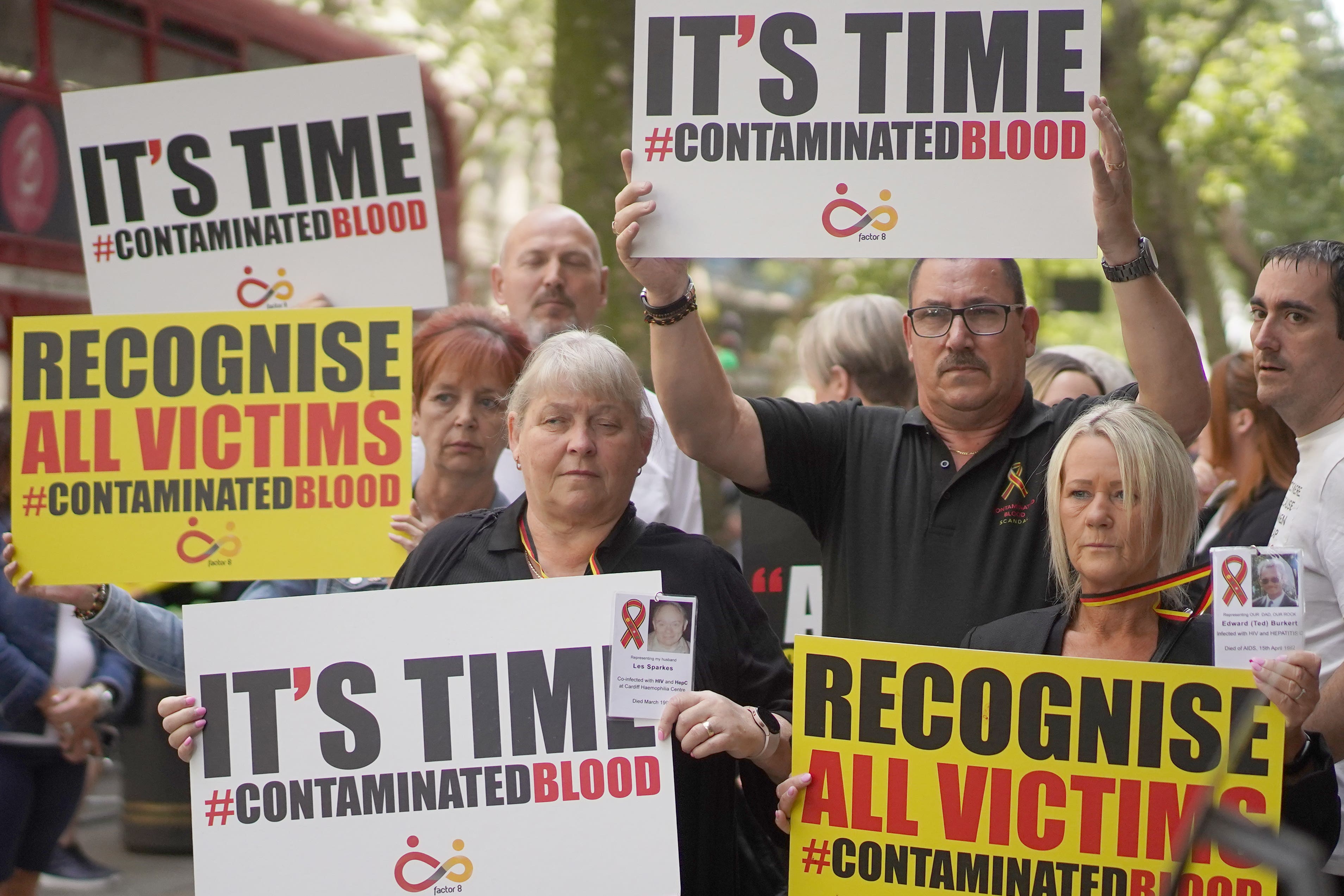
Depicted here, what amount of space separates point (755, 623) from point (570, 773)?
513mm

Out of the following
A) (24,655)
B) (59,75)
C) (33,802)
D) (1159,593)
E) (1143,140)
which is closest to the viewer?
(1159,593)

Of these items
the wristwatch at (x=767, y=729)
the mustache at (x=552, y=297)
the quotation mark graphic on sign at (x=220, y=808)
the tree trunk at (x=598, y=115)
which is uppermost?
the tree trunk at (x=598, y=115)

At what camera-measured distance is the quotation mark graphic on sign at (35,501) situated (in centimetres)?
354

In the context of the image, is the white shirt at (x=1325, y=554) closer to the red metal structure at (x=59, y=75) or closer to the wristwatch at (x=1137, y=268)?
the wristwatch at (x=1137, y=268)

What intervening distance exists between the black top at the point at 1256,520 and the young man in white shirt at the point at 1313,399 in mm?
1022

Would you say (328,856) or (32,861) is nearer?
(328,856)

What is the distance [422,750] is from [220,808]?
1.42ft

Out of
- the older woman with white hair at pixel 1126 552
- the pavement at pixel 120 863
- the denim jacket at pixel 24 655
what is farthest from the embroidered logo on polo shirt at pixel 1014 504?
the pavement at pixel 120 863

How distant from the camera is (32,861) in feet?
16.4

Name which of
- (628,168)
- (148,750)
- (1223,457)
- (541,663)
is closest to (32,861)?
(148,750)

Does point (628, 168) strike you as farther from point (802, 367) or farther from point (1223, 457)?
point (1223, 457)

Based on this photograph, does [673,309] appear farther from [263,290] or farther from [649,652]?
[263,290]

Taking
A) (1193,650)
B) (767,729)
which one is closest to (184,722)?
(767,729)

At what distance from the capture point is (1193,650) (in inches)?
110
